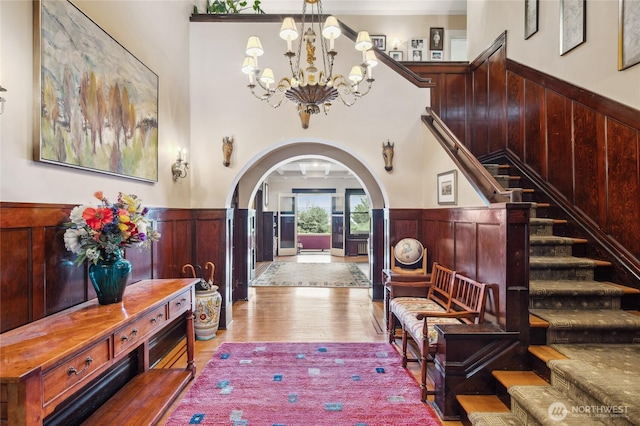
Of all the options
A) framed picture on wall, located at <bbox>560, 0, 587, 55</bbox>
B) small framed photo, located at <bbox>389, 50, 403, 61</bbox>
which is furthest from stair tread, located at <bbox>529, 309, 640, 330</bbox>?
small framed photo, located at <bbox>389, 50, 403, 61</bbox>

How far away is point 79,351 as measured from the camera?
1526mm

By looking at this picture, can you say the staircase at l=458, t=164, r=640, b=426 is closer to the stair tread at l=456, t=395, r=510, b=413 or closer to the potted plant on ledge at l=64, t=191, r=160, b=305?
the stair tread at l=456, t=395, r=510, b=413

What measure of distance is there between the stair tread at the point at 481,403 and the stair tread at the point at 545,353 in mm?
411

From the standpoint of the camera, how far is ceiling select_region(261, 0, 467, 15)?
632cm

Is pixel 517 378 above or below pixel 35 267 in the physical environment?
below

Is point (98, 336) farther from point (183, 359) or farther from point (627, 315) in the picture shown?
point (627, 315)

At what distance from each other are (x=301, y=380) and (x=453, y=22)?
716cm

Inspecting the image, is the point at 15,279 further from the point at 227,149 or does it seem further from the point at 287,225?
the point at 287,225

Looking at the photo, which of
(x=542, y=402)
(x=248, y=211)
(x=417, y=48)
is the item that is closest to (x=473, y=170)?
(x=542, y=402)

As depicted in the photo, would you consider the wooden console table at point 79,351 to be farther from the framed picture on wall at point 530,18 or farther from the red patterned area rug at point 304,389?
the framed picture on wall at point 530,18

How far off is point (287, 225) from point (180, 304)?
351 inches

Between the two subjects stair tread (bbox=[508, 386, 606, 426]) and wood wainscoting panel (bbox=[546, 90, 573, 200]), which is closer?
stair tread (bbox=[508, 386, 606, 426])

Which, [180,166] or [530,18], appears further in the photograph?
[530,18]

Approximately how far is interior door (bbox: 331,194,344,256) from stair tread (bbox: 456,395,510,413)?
29.9ft
